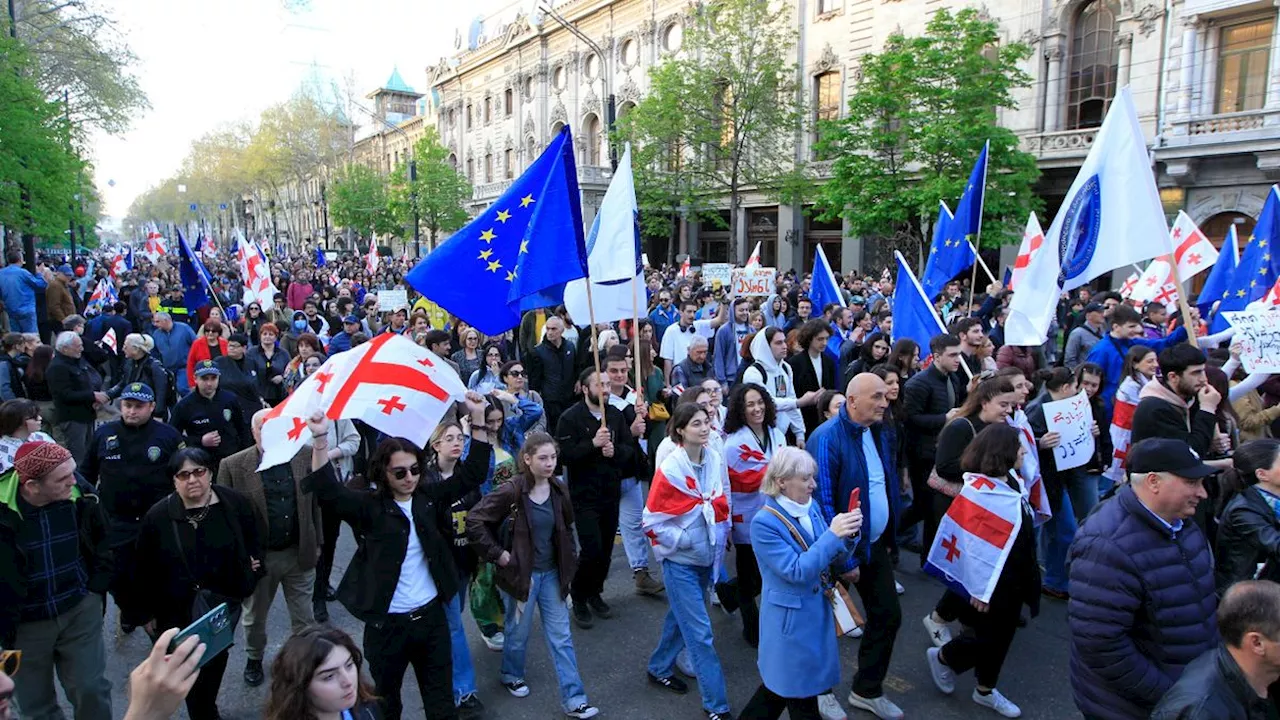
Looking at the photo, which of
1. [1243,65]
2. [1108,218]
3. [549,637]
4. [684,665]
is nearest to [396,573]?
[549,637]

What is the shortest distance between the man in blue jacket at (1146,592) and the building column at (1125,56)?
23680 mm

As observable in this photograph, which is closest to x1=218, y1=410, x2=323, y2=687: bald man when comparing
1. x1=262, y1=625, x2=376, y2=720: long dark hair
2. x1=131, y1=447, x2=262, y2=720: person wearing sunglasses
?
x1=131, y1=447, x2=262, y2=720: person wearing sunglasses

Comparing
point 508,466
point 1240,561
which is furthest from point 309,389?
point 1240,561

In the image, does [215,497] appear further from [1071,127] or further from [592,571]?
[1071,127]

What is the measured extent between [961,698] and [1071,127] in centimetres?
2433

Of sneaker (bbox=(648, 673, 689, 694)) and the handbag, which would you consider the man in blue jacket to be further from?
sneaker (bbox=(648, 673, 689, 694))

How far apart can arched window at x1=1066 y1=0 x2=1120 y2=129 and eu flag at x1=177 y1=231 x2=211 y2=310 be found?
905 inches

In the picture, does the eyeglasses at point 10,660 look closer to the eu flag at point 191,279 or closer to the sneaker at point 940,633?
the sneaker at point 940,633

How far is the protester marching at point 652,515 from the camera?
3.02m

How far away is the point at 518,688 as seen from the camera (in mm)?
4719

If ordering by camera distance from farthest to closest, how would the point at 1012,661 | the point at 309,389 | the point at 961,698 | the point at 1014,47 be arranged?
the point at 1014,47
the point at 1012,661
the point at 961,698
the point at 309,389

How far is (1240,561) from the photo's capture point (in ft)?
11.5

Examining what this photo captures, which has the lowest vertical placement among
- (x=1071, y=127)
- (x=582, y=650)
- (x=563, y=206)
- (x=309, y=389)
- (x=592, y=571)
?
(x=582, y=650)

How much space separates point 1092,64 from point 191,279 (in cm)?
2411
